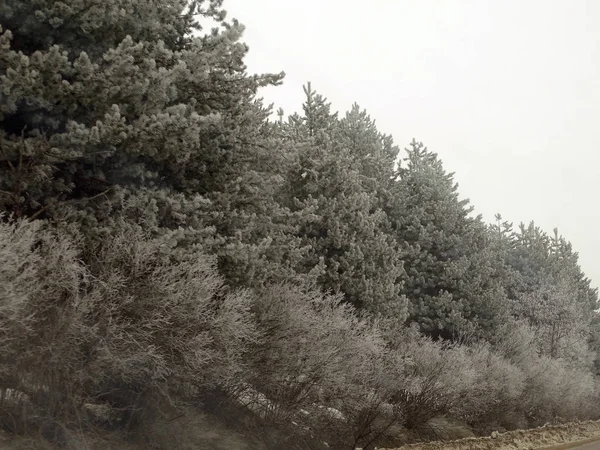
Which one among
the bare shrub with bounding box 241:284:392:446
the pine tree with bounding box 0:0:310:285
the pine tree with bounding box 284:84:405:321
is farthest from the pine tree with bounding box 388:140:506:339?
the pine tree with bounding box 0:0:310:285

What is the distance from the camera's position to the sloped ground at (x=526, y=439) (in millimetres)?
20906

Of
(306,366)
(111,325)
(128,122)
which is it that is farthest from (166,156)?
(306,366)

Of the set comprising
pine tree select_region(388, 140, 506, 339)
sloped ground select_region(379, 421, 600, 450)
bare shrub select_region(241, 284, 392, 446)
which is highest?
pine tree select_region(388, 140, 506, 339)

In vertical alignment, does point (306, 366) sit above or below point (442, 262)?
below

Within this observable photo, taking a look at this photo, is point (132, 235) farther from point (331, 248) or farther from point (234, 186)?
point (331, 248)

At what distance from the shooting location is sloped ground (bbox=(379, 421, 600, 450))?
68.6 ft

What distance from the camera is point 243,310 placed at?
42.6ft

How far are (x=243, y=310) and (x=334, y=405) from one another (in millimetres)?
5053

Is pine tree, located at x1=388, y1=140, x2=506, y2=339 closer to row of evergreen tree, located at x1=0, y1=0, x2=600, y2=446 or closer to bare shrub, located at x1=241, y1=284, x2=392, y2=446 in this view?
row of evergreen tree, located at x1=0, y1=0, x2=600, y2=446

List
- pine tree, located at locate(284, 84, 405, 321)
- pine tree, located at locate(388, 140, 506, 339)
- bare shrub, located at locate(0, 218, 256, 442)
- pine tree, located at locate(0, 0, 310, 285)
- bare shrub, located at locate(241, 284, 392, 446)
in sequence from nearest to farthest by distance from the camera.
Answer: bare shrub, located at locate(0, 218, 256, 442)
pine tree, located at locate(0, 0, 310, 285)
bare shrub, located at locate(241, 284, 392, 446)
pine tree, located at locate(284, 84, 405, 321)
pine tree, located at locate(388, 140, 506, 339)

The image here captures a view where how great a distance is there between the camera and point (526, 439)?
1083 inches

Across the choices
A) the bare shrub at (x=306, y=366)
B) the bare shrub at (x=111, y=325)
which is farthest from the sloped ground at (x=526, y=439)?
the bare shrub at (x=111, y=325)

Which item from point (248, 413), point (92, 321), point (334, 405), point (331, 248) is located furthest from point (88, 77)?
point (331, 248)

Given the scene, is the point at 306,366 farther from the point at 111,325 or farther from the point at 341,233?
the point at 341,233
